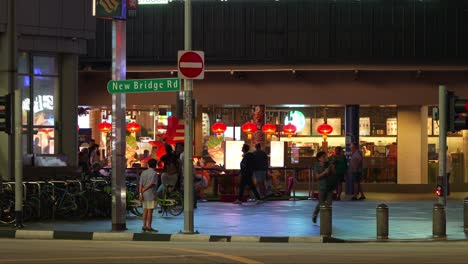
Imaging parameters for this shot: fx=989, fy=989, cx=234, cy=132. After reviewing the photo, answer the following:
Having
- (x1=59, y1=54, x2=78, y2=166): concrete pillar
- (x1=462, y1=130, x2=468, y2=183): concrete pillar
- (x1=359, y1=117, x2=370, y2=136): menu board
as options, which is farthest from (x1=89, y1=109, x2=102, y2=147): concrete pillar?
(x1=462, y1=130, x2=468, y2=183): concrete pillar

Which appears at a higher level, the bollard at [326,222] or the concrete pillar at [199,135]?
the concrete pillar at [199,135]

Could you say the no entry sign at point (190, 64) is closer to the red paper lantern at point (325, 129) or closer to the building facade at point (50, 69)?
the building facade at point (50, 69)

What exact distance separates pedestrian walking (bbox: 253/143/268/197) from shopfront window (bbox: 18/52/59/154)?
6715 mm

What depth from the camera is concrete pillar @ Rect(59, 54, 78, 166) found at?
28.7 m

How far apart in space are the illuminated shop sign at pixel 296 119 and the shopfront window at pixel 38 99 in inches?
486

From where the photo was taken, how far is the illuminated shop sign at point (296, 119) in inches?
1520

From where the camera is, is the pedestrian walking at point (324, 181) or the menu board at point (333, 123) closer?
the pedestrian walking at point (324, 181)

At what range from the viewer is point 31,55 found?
92.0 ft

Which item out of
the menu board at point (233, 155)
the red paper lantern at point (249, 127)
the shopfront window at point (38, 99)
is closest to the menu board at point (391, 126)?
the red paper lantern at point (249, 127)

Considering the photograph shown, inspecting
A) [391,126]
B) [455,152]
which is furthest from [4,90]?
[455,152]

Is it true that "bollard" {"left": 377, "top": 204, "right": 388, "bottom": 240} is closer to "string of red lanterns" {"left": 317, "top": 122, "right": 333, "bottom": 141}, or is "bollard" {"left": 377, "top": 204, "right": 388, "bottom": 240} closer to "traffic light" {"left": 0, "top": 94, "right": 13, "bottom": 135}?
"traffic light" {"left": 0, "top": 94, "right": 13, "bottom": 135}

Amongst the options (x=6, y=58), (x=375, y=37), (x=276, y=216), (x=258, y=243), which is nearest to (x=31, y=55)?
(x=6, y=58)

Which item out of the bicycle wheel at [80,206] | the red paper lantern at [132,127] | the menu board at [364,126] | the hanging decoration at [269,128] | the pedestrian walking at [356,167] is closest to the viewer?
the bicycle wheel at [80,206]

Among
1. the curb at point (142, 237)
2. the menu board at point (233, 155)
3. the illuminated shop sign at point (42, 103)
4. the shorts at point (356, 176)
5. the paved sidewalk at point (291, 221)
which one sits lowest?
the curb at point (142, 237)
